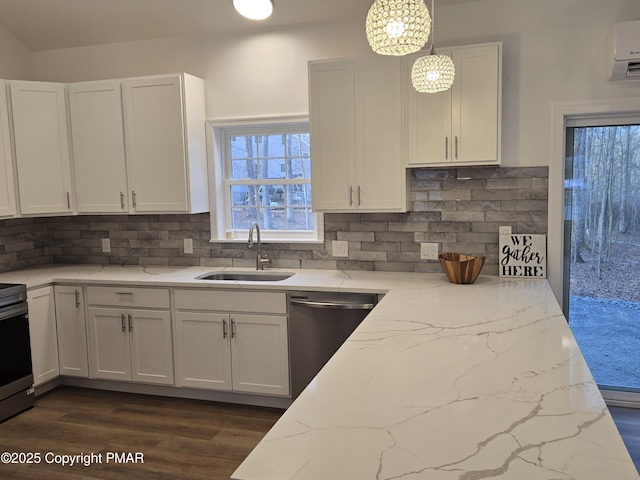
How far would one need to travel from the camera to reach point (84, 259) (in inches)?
179

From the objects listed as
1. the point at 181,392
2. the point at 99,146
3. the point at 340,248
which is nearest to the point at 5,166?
the point at 99,146

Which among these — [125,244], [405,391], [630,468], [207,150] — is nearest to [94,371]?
[125,244]

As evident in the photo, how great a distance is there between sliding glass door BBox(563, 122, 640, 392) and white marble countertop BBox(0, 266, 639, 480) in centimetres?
116

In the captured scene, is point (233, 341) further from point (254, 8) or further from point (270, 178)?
point (254, 8)

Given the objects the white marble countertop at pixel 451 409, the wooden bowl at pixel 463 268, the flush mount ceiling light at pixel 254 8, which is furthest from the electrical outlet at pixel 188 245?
the white marble countertop at pixel 451 409

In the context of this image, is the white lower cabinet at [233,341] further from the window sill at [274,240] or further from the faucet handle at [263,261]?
the window sill at [274,240]

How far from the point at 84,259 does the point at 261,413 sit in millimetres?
2060

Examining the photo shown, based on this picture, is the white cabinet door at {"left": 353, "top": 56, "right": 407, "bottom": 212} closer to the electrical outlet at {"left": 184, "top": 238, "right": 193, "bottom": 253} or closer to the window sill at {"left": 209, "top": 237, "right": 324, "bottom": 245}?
the window sill at {"left": 209, "top": 237, "right": 324, "bottom": 245}

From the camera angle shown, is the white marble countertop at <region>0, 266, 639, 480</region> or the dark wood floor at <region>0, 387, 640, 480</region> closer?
the white marble countertop at <region>0, 266, 639, 480</region>

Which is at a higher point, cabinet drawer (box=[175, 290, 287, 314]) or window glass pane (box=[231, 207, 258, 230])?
window glass pane (box=[231, 207, 258, 230])

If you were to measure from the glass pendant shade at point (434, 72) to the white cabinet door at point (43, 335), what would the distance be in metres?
2.89

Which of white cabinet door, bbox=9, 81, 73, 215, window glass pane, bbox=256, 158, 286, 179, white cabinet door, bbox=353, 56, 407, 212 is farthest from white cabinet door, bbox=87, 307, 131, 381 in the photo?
white cabinet door, bbox=353, 56, 407, 212

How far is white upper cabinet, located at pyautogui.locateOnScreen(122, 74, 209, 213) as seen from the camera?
3855mm

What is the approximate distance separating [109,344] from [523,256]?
282 centimetres
